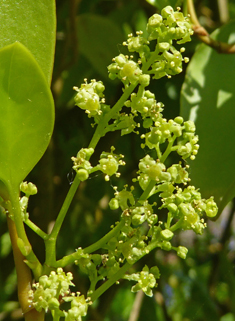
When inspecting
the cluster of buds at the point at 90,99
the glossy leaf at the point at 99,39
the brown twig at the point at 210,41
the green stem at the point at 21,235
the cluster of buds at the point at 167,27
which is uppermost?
the cluster of buds at the point at 167,27

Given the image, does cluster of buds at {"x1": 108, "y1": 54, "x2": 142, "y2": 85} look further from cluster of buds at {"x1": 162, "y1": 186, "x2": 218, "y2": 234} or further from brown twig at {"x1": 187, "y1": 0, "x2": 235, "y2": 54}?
brown twig at {"x1": 187, "y1": 0, "x2": 235, "y2": 54}

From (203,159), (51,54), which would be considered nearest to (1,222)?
(203,159)

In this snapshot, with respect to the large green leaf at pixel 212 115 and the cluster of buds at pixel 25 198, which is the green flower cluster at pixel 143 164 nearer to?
the cluster of buds at pixel 25 198

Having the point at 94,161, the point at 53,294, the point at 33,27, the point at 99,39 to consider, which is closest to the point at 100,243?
the point at 53,294

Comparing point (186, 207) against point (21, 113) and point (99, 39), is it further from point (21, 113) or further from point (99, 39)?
point (99, 39)

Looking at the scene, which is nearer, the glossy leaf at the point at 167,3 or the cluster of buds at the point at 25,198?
the cluster of buds at the point at 25,198

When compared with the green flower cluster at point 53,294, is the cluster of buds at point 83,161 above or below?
above

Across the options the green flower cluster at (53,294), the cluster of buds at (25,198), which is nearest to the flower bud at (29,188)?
the cluster of buds at (25,198)

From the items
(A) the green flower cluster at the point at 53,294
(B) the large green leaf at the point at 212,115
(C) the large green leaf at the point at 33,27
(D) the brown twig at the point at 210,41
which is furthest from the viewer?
(D) the brown twig at the point at 210,41
